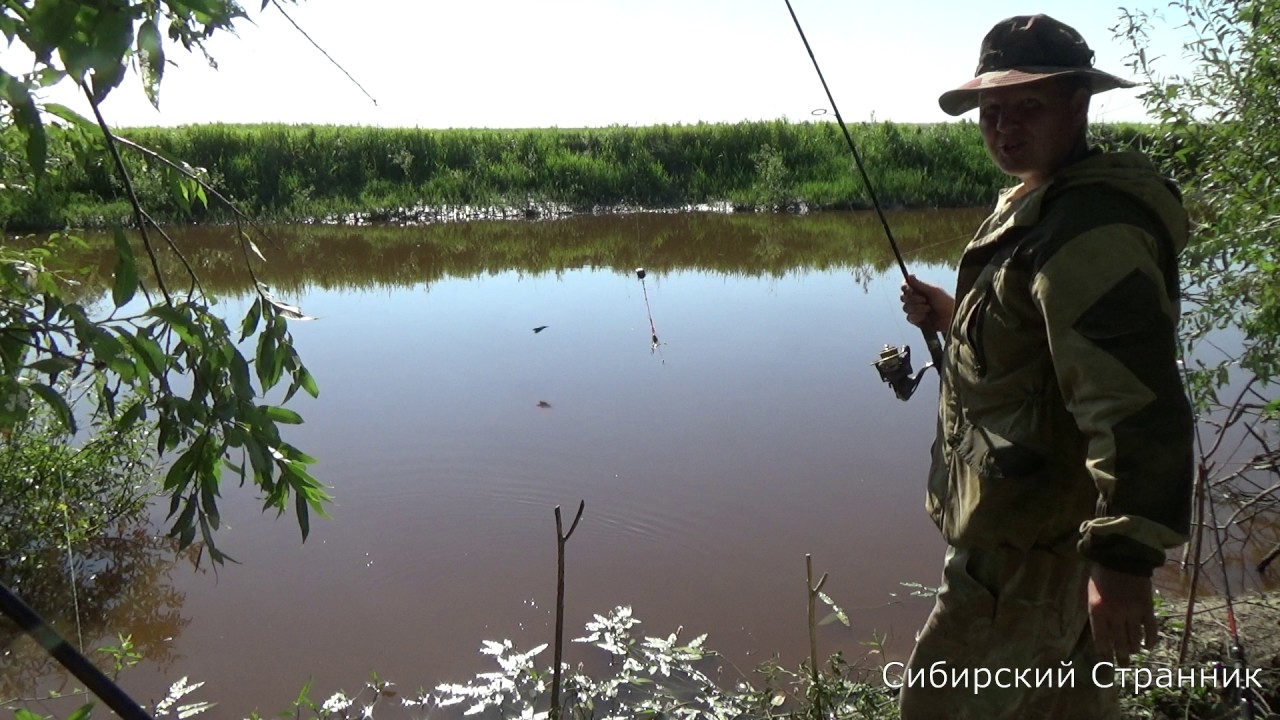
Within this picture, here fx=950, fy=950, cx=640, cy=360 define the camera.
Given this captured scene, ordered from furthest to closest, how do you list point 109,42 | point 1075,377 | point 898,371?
point 898,371, point 1075,377, point 109,42

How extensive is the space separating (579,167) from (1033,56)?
1550cm

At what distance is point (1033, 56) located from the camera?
1.81 metres

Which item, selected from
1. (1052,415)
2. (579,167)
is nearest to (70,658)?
(1052,415)

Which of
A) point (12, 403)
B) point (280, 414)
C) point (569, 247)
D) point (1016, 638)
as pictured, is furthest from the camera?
point (569, 247)

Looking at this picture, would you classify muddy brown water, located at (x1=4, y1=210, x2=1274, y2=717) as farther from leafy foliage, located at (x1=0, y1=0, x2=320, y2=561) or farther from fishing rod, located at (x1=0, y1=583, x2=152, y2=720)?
fishing rod, located at (x1=0, y1=583, x2=152, y2=720)

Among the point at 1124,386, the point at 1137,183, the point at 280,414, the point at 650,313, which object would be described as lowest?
the point at 650,313

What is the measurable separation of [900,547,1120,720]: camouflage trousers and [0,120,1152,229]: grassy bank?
45.5 ft

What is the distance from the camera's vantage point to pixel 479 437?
17.9 feet

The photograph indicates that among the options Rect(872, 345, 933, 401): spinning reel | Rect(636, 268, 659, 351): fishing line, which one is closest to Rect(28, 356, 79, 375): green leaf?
Rect(872, 345, 933, 401): spinning reel

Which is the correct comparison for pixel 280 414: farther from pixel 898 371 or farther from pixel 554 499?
pixel 554 499

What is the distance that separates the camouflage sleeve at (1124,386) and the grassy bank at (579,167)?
46.6 ft

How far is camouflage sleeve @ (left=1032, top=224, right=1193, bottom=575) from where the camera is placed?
1.42 m

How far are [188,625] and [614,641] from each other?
1733mm

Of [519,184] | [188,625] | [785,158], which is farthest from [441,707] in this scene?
[785,158]
